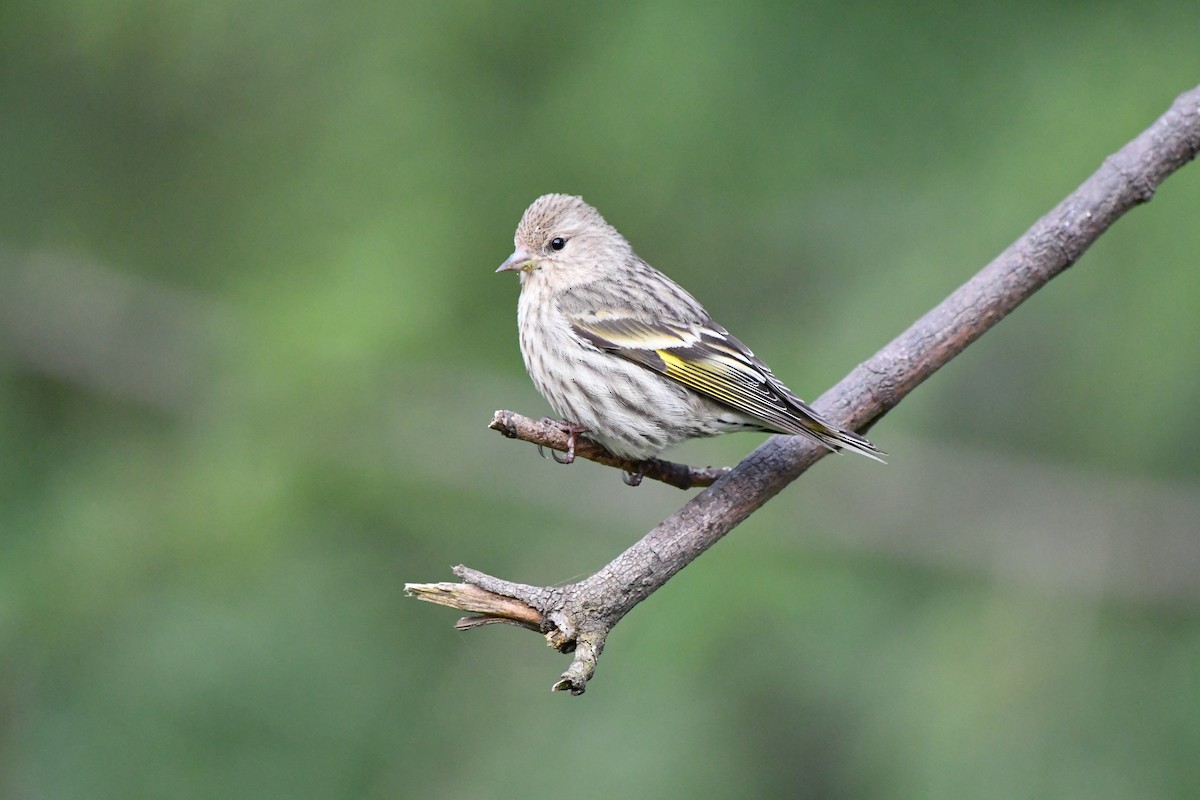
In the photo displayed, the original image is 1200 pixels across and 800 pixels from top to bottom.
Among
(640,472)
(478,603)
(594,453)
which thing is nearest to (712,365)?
(640,472)

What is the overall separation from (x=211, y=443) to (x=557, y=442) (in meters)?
3.63

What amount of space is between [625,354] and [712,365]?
0.34m

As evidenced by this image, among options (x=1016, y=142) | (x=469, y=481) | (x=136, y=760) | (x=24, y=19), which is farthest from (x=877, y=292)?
(x=24, y=19)

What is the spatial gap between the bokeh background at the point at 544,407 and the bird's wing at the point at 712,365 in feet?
4.95

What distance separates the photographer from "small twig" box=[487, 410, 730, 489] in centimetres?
366

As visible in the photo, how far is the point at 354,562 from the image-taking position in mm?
7191

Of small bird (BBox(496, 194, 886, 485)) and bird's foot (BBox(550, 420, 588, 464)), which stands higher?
small bird (BBox(496, 194, 886, 485))

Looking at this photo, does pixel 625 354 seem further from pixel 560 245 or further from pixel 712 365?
pixel 560 245

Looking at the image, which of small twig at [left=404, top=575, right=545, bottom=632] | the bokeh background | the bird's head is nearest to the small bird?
the bird's head

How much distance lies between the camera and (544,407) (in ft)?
26.2

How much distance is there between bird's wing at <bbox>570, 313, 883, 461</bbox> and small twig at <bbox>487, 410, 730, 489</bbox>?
0.29 meters

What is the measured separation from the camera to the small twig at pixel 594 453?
366 centimetres

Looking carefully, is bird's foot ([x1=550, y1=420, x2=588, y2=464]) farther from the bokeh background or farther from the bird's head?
the bokeh background

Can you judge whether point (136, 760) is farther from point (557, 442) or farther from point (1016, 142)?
point (1016, 142)
